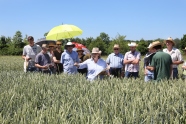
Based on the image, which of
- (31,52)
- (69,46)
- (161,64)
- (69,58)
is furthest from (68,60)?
(161,64)

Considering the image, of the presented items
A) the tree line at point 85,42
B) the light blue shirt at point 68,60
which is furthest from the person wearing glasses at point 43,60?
the tree line at point 85,42

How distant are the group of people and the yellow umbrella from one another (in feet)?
3.51

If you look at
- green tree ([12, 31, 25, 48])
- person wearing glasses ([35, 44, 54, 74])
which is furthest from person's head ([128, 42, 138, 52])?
green tree ([12, 31, 25, 48])

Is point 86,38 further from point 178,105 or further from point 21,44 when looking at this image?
point 178,105

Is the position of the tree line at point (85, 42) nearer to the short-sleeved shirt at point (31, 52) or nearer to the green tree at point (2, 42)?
the green tree at point (2, 42)

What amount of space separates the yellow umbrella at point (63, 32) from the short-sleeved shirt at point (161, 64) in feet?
14.0

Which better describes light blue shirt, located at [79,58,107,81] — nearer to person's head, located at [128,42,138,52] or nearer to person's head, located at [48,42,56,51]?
person's head, located at [128,42,138,52]

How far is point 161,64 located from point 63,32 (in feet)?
14.9

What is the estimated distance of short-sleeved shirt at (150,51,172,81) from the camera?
5.41 m

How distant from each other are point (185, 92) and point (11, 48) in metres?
64.2

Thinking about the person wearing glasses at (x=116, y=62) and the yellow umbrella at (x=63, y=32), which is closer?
the person wearing glasses at (x=116, y=62)

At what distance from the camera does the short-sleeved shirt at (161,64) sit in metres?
5.41

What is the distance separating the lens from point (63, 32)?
9180mm

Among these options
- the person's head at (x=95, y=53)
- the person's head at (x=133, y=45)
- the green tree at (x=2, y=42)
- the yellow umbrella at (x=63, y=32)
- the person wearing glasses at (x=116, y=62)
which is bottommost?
the person wearing glasses at (x=116, y=62)
